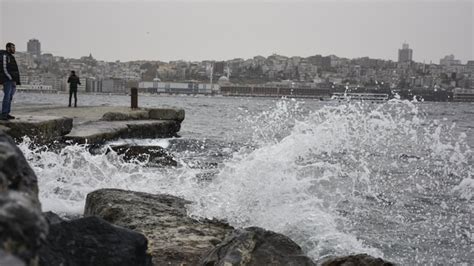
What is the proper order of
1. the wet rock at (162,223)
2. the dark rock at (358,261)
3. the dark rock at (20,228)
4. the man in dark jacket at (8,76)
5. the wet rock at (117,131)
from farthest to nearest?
the wet rock at (117,131) → the man in dark jacket at (8,76) → the wet rock at (162,223) → the dark rock at (358,261) → the dark rock at (20,228)

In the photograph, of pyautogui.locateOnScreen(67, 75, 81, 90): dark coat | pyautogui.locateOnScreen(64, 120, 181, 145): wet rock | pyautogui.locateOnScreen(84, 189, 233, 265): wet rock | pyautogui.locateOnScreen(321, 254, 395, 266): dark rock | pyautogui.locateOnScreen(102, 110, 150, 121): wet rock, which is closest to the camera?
pyautogui.locateOnScreen(321, 254, 395, 266): dark rock

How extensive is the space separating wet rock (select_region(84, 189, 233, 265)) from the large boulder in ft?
7.00

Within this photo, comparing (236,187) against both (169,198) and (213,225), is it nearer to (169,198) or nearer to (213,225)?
(169,198)

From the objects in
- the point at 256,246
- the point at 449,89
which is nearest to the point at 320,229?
the point at 256,246

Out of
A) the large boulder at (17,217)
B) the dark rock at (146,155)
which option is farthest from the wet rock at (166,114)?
the large boulder at (17,217)

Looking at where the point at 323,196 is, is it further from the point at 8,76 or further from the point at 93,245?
the point at 93,245

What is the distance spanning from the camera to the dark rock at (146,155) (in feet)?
33.2

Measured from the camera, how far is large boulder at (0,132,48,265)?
1197 millimetres

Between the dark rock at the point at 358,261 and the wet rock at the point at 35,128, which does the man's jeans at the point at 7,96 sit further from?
the dark rock at the point at 358,261

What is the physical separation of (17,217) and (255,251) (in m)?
2.15

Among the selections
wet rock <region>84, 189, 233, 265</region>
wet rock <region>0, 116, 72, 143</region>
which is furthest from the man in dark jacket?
wet rock <region>84, 189, 233, 265</region>

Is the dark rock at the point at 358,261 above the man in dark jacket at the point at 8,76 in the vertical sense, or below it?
below

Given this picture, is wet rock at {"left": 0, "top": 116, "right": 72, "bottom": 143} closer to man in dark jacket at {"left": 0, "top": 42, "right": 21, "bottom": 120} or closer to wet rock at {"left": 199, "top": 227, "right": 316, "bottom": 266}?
man in dark jacket at {"left": 0, "top": 42, "right": 21, "bottom": 120}

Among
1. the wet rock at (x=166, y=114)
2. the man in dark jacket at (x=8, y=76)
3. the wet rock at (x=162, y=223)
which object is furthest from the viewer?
the wet rock at (x=166, y=114)
